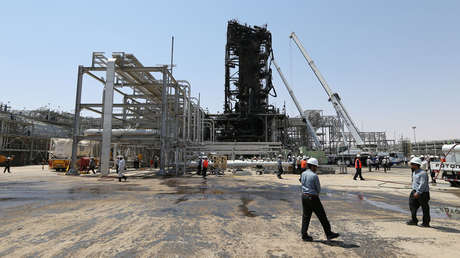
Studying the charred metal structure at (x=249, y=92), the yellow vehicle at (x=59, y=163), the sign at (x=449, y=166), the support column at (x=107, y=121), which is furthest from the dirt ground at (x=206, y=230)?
the charred metal structure at (x=249, y=92)

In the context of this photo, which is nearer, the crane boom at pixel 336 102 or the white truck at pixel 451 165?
the white truck at pixel 451 165

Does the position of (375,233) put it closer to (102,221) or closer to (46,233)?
(102,221)

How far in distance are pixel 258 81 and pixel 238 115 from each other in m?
7.30

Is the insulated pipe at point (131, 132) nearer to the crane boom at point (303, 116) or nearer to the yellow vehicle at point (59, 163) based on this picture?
the yellow vehicle at point (59, 163)

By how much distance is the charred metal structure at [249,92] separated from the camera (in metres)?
43.1

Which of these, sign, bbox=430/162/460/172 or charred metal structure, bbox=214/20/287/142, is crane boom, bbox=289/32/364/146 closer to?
charred metal structure, bbox=214/20/287/142

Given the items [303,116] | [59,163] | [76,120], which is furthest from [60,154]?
[303,116]

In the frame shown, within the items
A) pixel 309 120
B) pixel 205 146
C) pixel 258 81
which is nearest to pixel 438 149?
pixel 309 120

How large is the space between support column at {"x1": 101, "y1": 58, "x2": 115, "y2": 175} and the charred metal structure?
78.5ft

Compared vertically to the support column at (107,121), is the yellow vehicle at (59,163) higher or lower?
lower

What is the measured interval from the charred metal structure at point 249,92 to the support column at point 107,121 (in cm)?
2391

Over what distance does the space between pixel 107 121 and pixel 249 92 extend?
27.9 m

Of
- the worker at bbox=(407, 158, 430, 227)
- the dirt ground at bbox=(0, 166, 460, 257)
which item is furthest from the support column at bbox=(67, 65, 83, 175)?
the worker at bbox=(407, 158, 430, 227)

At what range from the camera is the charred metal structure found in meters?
43.1
